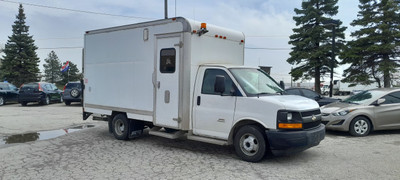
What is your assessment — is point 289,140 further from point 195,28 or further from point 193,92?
point 195,28

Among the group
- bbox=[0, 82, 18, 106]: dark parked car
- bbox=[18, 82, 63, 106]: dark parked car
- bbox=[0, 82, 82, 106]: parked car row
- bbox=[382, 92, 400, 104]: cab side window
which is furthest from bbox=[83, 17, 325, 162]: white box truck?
bbox=[0, 82, 18, 106]: dark parked car

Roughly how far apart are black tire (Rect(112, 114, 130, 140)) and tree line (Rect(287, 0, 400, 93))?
583 inches

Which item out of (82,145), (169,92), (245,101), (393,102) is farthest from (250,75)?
(393,102)

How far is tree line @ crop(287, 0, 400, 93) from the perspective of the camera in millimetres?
21984

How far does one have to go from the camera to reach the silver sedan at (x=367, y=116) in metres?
8.68

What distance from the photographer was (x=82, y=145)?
24.5 ft

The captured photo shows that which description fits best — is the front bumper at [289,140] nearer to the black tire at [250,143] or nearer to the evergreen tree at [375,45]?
the black tire at [250,143]

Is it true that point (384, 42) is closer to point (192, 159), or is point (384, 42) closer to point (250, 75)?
point (250, 75)

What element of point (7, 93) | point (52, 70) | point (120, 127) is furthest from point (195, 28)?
point (52, 70)

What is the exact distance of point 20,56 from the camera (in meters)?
40.1

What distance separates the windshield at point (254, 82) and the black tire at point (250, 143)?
721 millimetres

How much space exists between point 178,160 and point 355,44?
71.4ft

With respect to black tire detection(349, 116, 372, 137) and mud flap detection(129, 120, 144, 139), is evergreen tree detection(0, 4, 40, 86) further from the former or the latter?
black tire detection(349, 116, 372, 137)

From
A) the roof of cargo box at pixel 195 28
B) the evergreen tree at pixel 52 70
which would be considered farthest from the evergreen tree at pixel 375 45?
the evergreen tree at pixel 52 70
